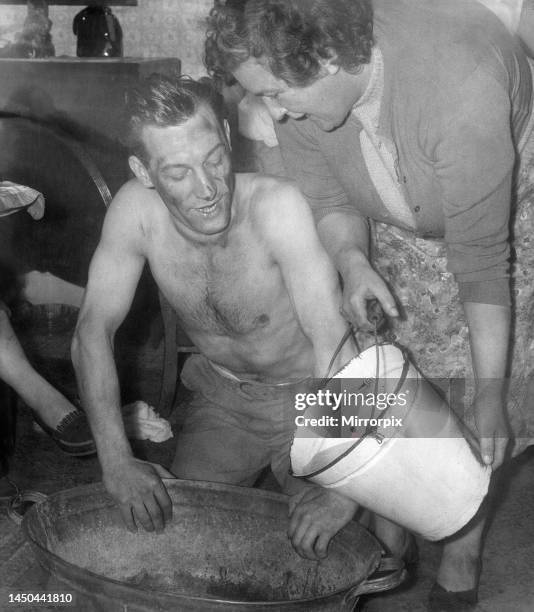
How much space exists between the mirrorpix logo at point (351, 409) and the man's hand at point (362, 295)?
0.35 ft

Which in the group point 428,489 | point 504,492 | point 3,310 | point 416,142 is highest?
point 416,142

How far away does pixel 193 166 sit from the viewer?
3.21 ft

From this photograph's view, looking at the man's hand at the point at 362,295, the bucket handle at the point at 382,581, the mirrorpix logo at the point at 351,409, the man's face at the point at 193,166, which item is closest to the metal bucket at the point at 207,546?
the bucket handle at the point at 382,581

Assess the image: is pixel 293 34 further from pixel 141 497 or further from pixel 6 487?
pixel 6 487

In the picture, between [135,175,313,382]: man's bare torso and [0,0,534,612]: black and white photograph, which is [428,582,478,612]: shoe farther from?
[135,175,313,382]: man's bare torso

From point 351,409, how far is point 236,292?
32 cm

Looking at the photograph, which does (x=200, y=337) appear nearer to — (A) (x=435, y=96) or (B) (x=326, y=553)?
(B) (x=326, y=553)

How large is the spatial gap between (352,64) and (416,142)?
11cm

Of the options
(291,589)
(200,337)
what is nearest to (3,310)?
(200,337)

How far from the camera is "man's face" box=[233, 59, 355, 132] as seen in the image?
2.75 feet

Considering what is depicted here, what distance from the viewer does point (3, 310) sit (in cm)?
150

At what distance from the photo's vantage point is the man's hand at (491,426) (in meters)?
0.89

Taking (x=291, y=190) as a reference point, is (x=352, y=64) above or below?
above

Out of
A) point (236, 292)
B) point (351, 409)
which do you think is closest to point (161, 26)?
point (236, 292)
